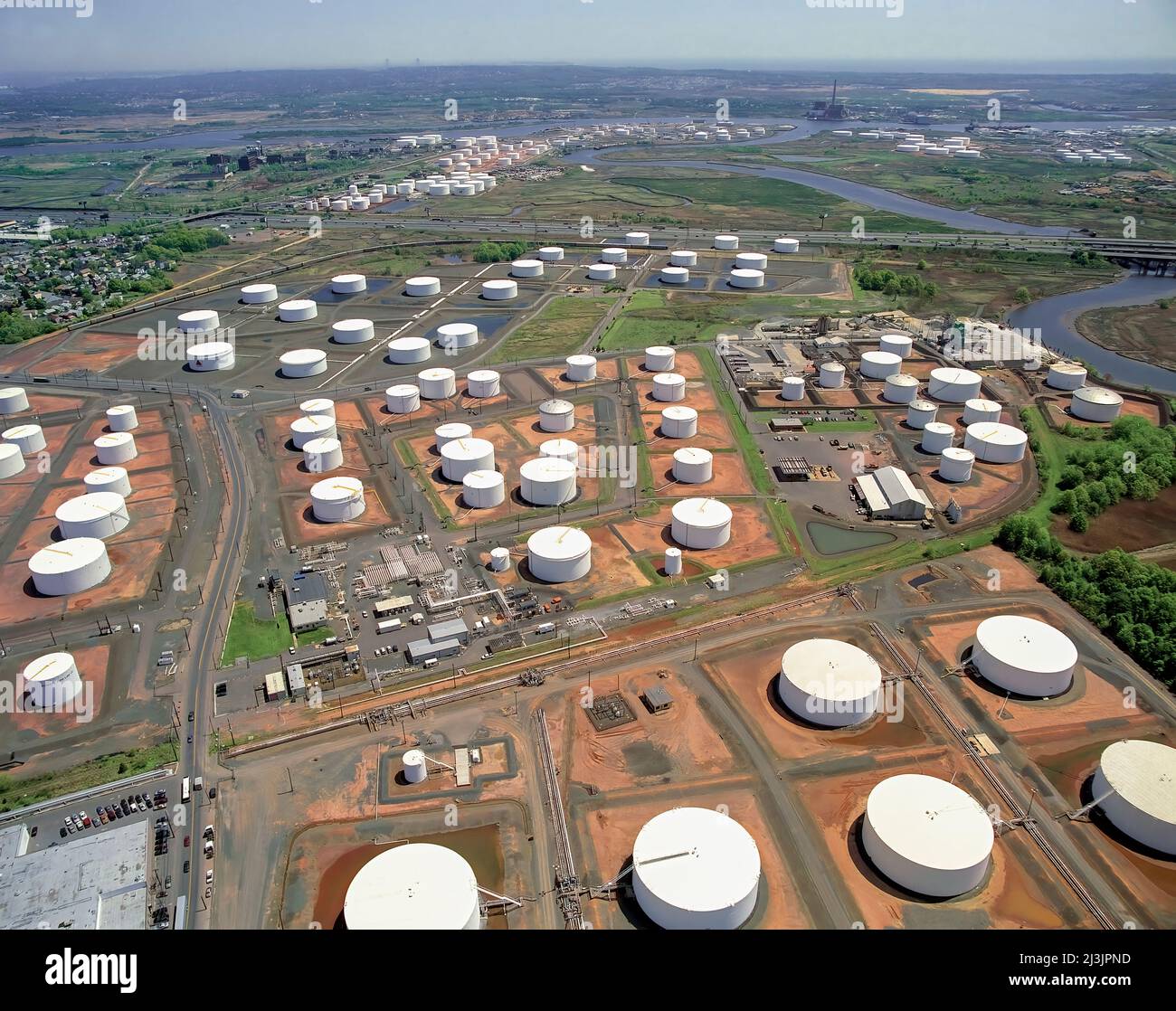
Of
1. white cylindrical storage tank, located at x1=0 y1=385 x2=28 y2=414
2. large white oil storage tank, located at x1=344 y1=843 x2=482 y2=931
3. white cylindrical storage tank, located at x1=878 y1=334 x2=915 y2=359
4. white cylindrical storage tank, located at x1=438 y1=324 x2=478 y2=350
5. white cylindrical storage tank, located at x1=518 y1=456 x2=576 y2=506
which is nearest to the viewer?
large white oil storage tank, located at x1=344 y1=843 x2=482 y2=931

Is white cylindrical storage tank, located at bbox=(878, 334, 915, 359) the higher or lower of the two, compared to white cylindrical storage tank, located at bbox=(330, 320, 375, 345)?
lower

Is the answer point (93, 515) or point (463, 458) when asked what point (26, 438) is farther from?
point (463, 458)

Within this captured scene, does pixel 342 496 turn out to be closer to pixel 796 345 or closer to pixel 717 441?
pixel 717 441

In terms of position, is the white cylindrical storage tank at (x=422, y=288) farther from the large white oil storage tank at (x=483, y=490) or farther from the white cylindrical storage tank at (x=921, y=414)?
the white cylindrical storage tank at (x=921, y=414)

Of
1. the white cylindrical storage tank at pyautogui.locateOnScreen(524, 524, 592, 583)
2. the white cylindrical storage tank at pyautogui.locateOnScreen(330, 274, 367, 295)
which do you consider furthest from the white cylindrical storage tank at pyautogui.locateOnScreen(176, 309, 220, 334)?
the white cylindrical storage tank at pyautogui.locateOnScreen(524, 524, 592, 583)

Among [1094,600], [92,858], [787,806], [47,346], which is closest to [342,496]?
[92,858]

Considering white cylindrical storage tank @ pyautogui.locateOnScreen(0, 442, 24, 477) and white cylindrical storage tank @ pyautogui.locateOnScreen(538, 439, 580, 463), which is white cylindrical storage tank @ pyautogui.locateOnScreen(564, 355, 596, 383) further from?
white cylindrical storage tank @ pyautogui.locateOnScreen(0, 442, 24, 477)

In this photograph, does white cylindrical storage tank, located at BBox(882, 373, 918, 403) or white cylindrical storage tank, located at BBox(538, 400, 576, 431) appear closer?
white cylindrical storage tank, located at BBox(538, 400, 576, 431)

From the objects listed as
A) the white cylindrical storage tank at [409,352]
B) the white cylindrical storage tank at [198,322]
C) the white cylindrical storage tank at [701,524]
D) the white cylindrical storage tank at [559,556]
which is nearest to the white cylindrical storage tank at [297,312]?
the white cylindrical storage tank at [198,322]
